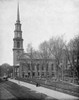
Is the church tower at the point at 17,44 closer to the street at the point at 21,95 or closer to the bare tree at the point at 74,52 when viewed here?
the bare tree at the point at 74,52

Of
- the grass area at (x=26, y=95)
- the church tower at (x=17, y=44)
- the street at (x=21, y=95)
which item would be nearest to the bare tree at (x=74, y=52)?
the grass area at (x=26, y=95)

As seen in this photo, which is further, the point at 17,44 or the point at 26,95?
the point at 17,44

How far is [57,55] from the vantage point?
49906 millimetres

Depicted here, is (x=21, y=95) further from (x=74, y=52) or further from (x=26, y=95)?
(x=74, y=52)

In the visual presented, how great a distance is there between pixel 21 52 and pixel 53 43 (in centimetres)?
3706

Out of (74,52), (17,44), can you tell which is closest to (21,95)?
(74,52)

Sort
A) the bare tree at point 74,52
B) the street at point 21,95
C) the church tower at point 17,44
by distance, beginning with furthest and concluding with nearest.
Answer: the church tower at point 17,44 → the bare tree at point 74,52 → the street at point 21,95

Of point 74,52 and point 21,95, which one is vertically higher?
point 74,52

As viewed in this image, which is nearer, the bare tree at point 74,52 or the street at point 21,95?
the street at point 21,95

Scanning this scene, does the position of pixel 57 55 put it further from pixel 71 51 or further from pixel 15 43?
pixel 15 43

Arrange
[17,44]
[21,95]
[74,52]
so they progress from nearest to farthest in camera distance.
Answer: [21,95], [74,52], [17,44]

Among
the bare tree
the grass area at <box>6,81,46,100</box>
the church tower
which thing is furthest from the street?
the church tower

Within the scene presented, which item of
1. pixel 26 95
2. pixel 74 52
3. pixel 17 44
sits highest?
pixel 17 44

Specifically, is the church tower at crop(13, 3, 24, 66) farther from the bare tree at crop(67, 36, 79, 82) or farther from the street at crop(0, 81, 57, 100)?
the street at crop(0, 81, 57, 100)
